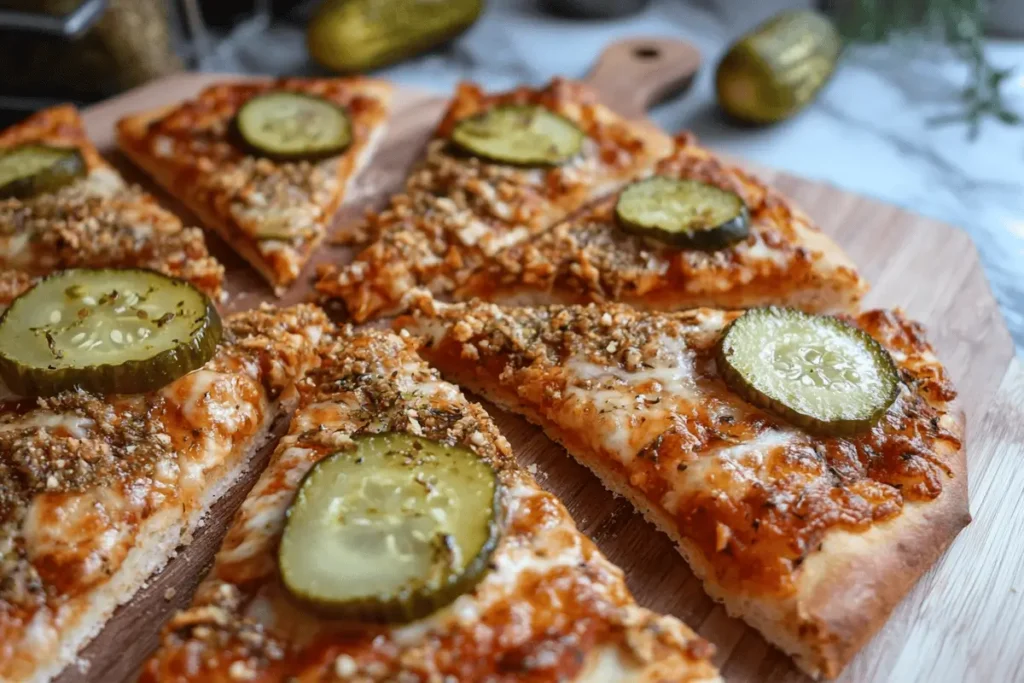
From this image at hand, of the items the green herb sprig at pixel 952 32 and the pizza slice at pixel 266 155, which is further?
the green herb sprig at pixel 952 32

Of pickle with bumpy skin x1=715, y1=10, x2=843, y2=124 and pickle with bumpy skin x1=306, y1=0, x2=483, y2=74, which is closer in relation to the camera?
pickle with bumpy skin x1=715, y1=10, x2=843, y2=124

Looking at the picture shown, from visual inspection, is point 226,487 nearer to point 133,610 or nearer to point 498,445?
point 133,610

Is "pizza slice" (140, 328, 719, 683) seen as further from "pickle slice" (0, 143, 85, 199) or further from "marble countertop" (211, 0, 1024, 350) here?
"marble countertop" (211, 0, 1024, 350)

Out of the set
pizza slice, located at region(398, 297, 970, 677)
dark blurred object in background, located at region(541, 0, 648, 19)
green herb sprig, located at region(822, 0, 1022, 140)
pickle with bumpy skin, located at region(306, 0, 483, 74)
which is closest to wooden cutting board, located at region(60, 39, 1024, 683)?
pizza slice, located at region(398, 297, 970, 677)

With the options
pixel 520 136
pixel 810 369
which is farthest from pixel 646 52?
pixel 810 369

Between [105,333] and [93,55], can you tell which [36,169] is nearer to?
[93,55]

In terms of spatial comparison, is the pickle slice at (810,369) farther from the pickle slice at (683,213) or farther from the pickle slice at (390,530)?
the pickle slice at (390,530)

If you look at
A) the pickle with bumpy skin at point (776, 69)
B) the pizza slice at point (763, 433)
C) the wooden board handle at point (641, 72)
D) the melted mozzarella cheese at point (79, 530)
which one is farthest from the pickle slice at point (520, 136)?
the melted mozzarella cheese at point (79, 530)
